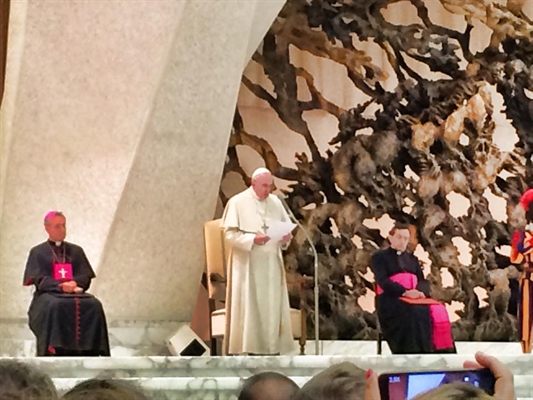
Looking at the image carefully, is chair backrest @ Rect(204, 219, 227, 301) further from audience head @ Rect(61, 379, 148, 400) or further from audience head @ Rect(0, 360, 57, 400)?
audience head @ Rect(61, 379, 148, 400)

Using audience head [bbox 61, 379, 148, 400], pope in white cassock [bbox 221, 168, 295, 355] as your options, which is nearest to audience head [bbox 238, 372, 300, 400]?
audience head [bbox 61, 379, 148, 400]

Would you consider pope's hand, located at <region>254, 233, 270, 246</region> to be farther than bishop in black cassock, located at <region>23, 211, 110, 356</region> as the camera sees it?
Yes

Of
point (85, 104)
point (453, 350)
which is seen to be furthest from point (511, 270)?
point (85, 104)

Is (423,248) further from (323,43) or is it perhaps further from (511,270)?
(323,43)

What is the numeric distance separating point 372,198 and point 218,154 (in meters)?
1.89

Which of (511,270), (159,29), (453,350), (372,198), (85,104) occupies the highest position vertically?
(159,29)

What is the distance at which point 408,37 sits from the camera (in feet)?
30.9

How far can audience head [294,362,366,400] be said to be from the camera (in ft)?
6.84

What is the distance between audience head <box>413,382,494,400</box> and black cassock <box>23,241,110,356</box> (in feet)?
16.0

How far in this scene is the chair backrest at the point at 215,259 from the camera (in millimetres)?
8008

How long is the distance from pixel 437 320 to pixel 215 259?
2115mm

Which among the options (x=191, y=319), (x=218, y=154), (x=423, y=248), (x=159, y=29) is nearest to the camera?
(x=159, y=29)

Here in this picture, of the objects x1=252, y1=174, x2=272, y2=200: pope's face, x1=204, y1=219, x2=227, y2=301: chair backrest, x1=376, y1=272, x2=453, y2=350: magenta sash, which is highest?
x1=252, y1=174, x2=272, y2=200: pope's face

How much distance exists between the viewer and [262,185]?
23.3 ft
